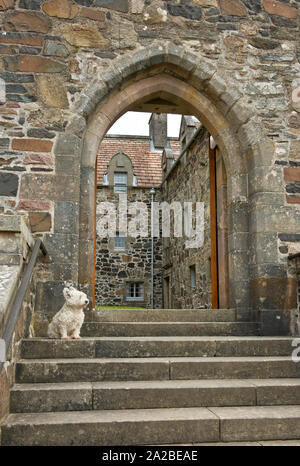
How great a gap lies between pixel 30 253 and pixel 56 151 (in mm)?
1565

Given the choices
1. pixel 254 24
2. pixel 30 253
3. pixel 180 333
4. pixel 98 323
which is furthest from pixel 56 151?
pixel 254 24

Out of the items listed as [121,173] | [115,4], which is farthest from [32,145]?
[121,173]

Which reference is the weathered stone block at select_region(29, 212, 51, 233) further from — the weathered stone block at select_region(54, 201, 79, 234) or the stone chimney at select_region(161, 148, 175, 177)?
the stone chimney at select_region(161, 148, 175, 177)

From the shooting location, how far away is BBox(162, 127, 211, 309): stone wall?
1112 centimetres

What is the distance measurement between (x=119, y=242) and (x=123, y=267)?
103cm

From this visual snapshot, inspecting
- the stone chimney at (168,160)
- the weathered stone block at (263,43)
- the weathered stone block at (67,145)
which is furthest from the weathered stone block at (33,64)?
the stone chimney at (168,160)

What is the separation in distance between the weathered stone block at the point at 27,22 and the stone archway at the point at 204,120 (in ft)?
3.21

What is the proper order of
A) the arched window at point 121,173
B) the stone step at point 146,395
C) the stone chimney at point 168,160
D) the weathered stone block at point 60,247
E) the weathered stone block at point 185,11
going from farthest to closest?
the arched window at point 121,173 → the stone chimney at point 168,160 → the weathered stone block at point 185,11 → the weathered stone block at point 60,247 → the stone step at point 146,395

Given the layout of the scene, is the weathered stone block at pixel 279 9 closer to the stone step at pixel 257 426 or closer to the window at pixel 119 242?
the stone step at pixel 257 426

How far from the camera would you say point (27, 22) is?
5801mm

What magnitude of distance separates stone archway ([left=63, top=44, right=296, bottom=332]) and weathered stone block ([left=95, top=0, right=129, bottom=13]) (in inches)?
26.0

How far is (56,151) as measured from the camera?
5629 mm

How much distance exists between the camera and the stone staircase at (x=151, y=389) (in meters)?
3.23
